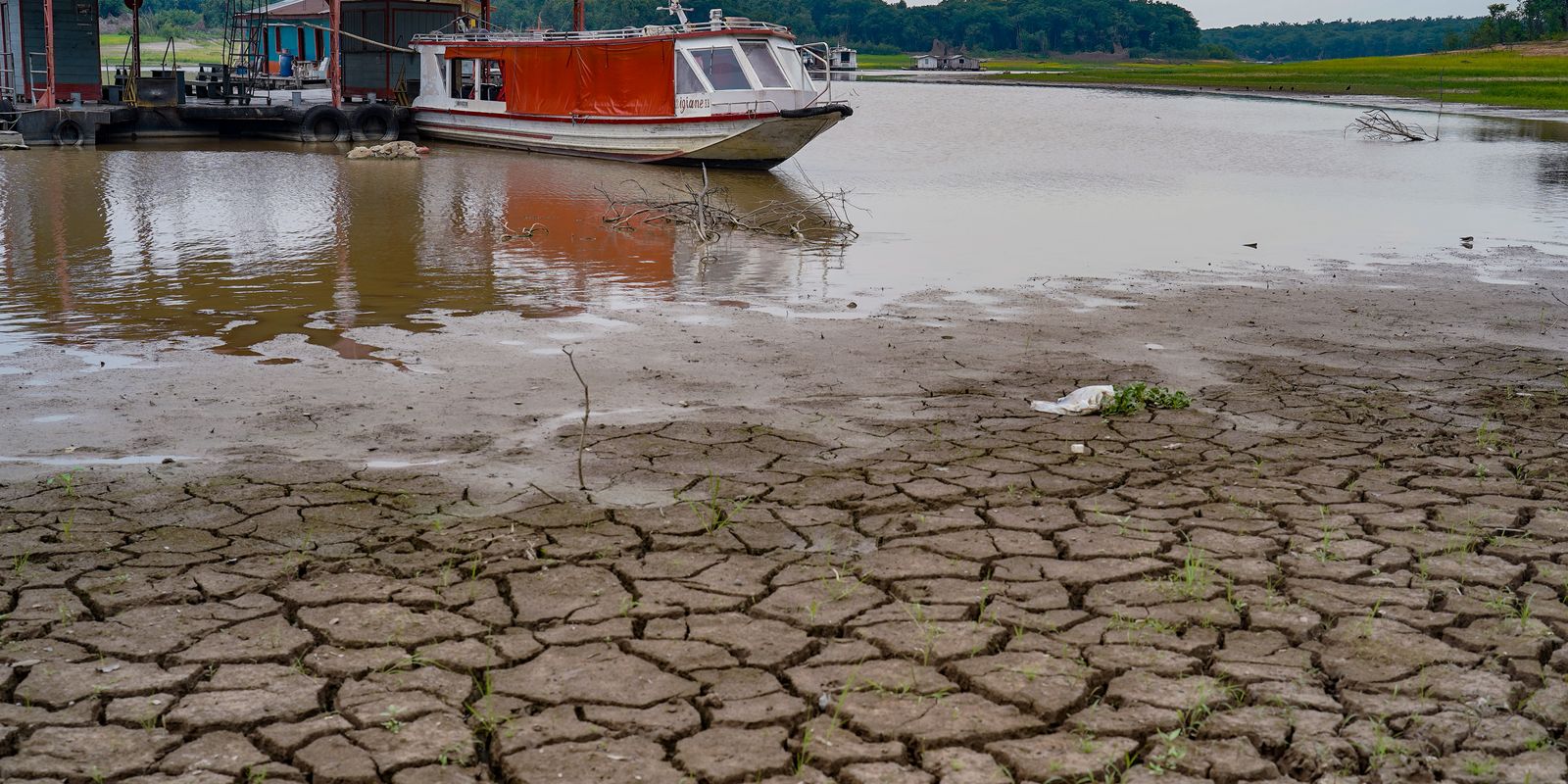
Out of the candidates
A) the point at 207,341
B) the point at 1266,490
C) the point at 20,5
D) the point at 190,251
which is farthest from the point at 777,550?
the point at 20,5

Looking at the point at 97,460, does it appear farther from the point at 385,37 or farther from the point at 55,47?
the point at 385,37

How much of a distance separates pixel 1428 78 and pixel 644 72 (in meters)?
49.3

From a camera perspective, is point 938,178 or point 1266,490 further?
point 938,178

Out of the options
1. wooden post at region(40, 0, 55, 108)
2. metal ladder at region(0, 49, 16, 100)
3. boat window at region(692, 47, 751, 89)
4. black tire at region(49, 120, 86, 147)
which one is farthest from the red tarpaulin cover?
metal ladder at region(0, 49, 16, 100)

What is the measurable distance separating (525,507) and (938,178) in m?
17.9

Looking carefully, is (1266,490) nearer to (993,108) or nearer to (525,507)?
(525,507)

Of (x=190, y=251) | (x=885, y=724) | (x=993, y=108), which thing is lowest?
(x=885, y=724)

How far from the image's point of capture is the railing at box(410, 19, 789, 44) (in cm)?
2205

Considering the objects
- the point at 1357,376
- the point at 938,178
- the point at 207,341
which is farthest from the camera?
the point at 938,178

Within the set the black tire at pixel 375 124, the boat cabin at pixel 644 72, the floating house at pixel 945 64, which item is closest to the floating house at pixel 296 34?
the black tire at pixel 375 124

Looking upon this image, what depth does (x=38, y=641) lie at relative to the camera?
3.66 meters

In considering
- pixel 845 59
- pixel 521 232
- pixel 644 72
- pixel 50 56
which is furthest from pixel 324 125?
pixel 845 59

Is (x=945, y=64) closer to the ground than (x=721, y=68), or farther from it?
farther from it

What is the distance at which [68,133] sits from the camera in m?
23.6
